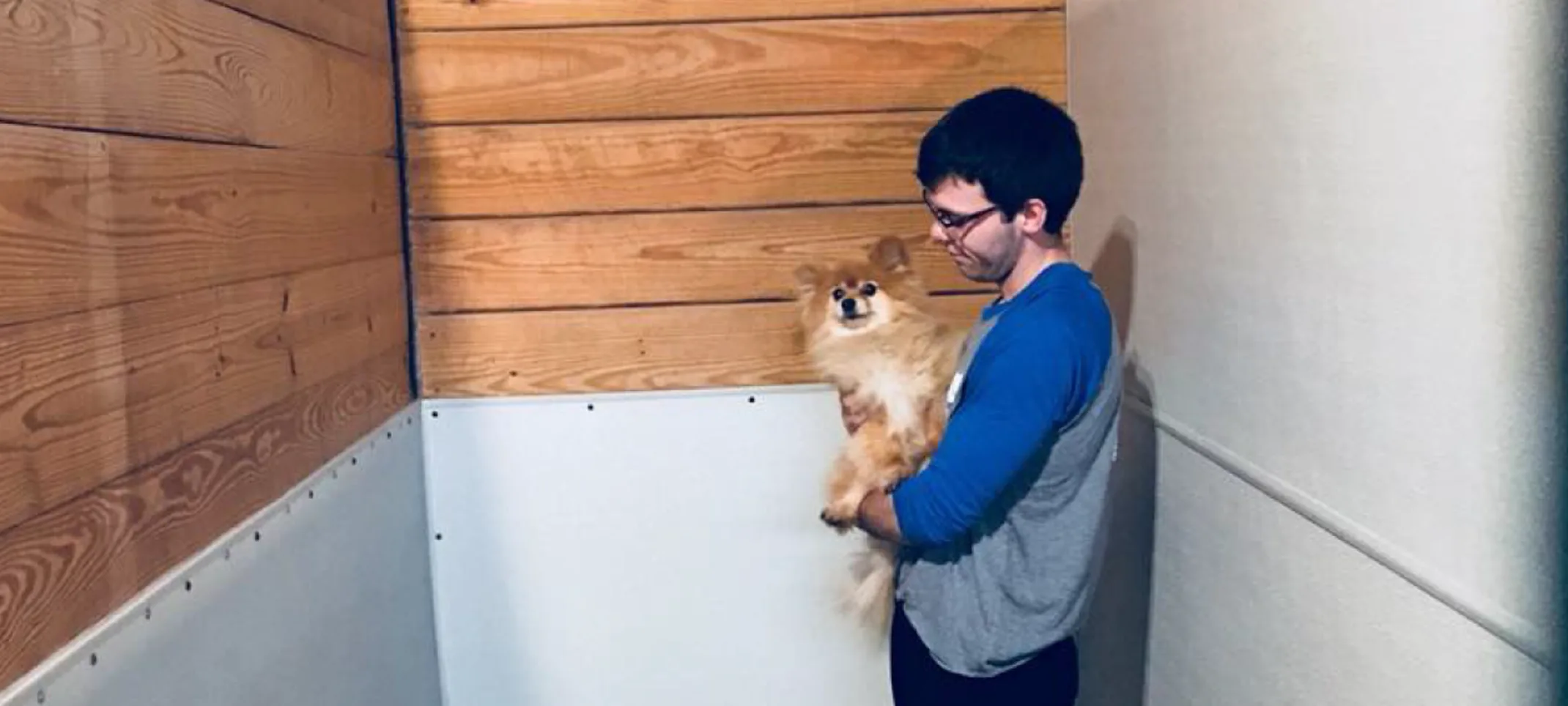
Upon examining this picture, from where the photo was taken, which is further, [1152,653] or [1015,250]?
[1152,653]

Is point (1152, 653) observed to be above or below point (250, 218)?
below

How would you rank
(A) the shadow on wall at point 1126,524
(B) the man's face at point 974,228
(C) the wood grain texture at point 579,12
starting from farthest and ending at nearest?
1. (C) the wood grain texture at point 579,12
2. (A) the shadow on wall at point 1126,524
3. (B) the man's face at point 974,228

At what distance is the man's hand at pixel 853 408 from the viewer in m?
1.89

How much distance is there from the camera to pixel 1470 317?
1.02m

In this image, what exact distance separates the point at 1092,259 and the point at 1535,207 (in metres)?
1.29

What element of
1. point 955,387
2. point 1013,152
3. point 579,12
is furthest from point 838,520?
point 579,12

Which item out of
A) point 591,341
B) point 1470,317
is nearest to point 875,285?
point 591,341

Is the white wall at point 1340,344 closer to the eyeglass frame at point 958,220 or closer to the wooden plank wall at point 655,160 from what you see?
the eyeglass frame at point 958,220

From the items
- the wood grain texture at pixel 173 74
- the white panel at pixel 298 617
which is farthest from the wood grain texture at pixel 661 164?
the white panel at pixel 298 617

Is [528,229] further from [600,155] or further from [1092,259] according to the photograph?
[1092,259]

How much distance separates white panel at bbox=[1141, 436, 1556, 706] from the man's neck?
34 cm

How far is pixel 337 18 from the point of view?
1989mm

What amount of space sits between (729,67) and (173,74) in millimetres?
1109

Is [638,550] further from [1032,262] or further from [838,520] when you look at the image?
[1032,262]
